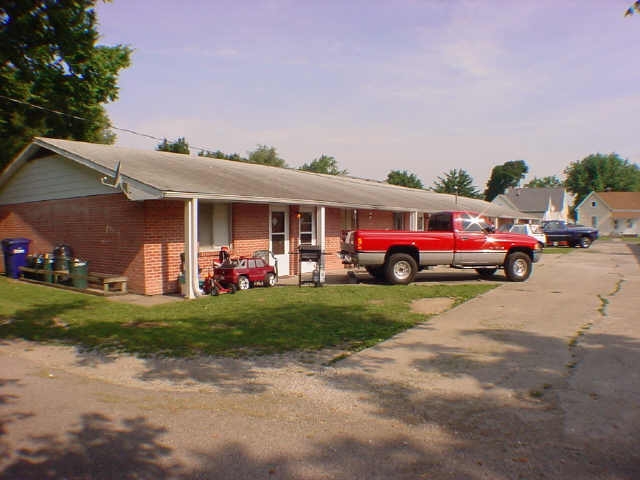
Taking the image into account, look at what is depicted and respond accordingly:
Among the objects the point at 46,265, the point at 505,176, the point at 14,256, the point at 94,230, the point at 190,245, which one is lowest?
the point at 46,265

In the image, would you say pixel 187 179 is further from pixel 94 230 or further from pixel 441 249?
pixel 441 249

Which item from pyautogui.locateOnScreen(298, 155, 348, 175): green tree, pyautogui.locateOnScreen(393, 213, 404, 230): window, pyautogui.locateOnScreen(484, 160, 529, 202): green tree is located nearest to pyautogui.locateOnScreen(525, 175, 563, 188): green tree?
pyautogui.locateOnScreen(484, 160, 529, 202): green tree

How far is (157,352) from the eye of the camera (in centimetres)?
710

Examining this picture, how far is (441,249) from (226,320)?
7.42 metres

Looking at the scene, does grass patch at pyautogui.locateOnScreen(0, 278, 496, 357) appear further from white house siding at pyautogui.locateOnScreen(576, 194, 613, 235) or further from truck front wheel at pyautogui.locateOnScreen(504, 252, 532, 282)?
white house siding at pyautogui.locateOnScreen(576, 194, 613, 235)

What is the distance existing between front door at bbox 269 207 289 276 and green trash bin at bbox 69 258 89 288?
17.1 feet

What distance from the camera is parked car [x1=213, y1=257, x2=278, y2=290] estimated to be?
12.3m

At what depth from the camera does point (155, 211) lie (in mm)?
12219

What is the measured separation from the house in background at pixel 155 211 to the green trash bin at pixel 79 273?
57cm

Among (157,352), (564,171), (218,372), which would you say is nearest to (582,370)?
(218,372)

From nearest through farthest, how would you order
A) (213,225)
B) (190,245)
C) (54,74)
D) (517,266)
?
(190,245)
(213,225)
(517,266)
(54,74)

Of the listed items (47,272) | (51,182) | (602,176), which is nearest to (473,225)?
(47,272)

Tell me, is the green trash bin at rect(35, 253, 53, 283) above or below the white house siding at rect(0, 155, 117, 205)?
below

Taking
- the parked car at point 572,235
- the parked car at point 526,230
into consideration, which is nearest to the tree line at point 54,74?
the parked car at point 526,230
